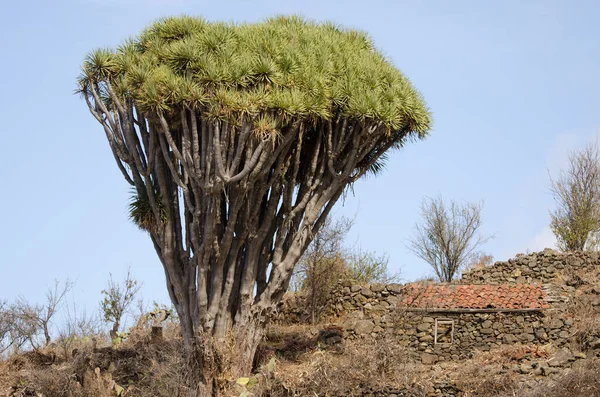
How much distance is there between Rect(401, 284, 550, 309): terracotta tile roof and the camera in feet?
69.6

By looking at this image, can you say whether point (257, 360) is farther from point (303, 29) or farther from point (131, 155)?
point (303, 29)

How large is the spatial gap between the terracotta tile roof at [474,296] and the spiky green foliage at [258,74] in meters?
5.17

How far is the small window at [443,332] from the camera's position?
832 inches

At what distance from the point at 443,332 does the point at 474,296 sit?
4.54 feet

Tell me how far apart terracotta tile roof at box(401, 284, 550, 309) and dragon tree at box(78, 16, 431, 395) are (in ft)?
16.7

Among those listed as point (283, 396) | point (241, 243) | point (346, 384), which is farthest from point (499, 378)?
point (241, 243)

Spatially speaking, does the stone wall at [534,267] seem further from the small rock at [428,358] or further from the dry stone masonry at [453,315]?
the small rock at [428,358]

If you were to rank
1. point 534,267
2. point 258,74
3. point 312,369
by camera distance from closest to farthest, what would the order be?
point 258,74 → point 312,369 → point 534,267

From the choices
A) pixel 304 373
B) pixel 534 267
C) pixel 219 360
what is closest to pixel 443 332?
pixel 304 373

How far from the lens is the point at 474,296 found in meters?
21.8

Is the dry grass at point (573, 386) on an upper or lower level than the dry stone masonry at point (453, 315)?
lower

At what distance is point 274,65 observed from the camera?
1689cm

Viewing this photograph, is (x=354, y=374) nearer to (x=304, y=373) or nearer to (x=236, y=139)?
(x=304, y=373)

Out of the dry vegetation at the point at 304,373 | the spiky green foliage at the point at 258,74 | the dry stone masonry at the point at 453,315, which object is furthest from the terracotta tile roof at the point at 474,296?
the spiky green foliage at the point at 258,74
